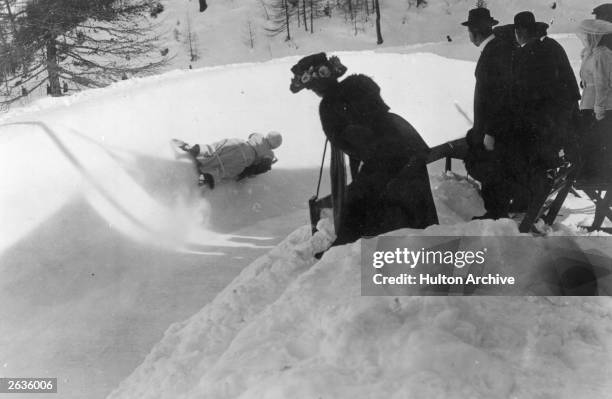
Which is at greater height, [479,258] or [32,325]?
[479,258]

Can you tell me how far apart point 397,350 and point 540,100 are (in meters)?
2.05

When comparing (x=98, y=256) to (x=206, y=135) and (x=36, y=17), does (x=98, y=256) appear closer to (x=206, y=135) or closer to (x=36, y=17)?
(x=206, y=135)

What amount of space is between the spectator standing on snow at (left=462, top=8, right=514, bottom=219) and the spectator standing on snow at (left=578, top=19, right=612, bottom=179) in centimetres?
43

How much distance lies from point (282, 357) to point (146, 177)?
3.96 metres

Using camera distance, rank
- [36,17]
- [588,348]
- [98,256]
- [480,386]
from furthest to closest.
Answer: [36,17] < [98,256] < [588,348] < [480,386]

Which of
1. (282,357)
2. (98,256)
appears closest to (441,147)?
(282,357)

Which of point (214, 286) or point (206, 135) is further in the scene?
point (206, 135)

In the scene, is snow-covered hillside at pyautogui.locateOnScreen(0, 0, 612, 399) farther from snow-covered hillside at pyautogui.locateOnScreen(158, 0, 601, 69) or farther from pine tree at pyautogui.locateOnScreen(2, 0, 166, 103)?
pine tree at pyautogui.locateOnScreen(2, 0, 166, 103)

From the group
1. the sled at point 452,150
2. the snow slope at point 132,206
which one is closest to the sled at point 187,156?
the snow slope at point 132,206

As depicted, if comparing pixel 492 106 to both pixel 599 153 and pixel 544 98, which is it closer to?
pixel 544 98

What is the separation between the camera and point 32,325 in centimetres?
378

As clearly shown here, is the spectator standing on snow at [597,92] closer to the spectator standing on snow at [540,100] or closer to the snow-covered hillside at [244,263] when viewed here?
the spectator standing on snow at [540,100]

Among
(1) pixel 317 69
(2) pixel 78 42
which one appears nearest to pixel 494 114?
(1) pixel 317 69

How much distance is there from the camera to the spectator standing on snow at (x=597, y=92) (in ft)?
10.4
